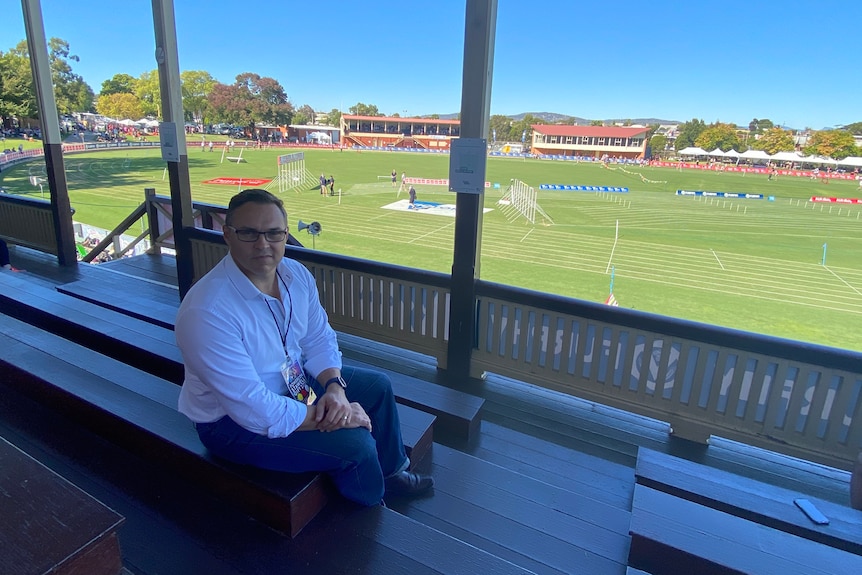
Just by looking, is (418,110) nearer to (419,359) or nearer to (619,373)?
(419,359)

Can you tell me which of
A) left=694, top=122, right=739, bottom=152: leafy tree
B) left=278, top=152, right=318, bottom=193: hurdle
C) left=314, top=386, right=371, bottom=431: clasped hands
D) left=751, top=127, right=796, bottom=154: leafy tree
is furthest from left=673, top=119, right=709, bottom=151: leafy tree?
left=278, top=152, right=318, bottom=193: hurdle

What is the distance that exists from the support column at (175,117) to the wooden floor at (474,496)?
251cm

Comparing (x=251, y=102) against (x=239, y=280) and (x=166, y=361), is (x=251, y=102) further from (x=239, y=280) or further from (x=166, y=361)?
(x=239, y=280)

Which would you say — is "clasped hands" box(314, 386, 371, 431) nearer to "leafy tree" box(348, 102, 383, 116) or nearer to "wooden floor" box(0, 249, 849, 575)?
"wooden floor" box(0, 249, 849, 575)

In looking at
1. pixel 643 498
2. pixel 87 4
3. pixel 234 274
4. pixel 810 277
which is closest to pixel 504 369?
pixel 643 498

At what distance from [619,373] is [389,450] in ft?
4.98

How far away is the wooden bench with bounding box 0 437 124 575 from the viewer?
2.85ft

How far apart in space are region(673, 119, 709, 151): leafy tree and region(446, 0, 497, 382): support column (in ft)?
15.7

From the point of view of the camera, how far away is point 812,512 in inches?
59.1

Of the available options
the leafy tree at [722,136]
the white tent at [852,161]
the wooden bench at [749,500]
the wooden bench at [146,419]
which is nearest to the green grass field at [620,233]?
the leafy tree at [722,136]

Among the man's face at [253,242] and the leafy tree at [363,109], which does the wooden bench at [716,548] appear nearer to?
the man's face at [253,242]

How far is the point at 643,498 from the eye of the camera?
1.47 meters

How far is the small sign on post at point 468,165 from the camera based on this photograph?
255cm

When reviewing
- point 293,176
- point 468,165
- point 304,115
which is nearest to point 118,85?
point 304,115
